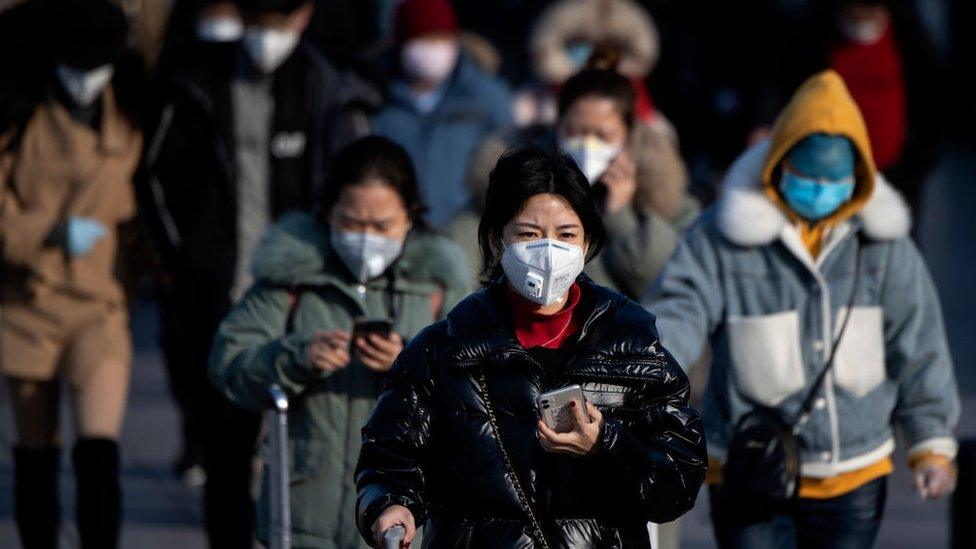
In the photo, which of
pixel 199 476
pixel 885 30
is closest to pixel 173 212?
pixel 199 476

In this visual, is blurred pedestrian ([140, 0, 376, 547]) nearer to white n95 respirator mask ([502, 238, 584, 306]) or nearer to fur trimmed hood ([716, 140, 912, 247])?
fur trimmed hood ([716, 140, 912, 247])

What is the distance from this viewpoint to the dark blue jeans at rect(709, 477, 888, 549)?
5.25 metres

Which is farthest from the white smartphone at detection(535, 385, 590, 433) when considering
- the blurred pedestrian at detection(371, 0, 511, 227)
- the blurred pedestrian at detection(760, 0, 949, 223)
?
the blurred pedestrian at detection(760, 0, 949, 223)

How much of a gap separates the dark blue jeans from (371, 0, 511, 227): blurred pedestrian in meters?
3.56

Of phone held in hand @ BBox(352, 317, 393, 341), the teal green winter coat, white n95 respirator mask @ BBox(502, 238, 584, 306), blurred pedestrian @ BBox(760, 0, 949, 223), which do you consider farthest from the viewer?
blurred pedestrian @ BBox(760, 0, 949, 223)

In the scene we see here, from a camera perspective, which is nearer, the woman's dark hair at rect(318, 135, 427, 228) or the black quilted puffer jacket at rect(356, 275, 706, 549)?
the black quilted puffer jacket at rect(356, 275, 706, 549)

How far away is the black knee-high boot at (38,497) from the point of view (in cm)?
668

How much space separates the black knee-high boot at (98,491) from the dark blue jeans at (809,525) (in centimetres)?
219

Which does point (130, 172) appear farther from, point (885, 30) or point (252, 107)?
point (885, 30)

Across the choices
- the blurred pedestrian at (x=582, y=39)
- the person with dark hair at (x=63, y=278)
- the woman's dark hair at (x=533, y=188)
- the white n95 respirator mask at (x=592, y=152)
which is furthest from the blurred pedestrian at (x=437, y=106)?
the woman's dark hair at (x=533, y=188)

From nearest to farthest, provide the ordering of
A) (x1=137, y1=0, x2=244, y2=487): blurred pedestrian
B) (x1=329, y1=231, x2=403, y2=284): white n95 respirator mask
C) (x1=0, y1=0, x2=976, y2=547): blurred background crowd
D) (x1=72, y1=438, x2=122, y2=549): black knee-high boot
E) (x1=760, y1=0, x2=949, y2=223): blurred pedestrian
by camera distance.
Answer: (x1=329, y1=231, x2=403, y2=284): white n95 respirator mask < (x1=0, y1=0, x2=976, y2=547): blurred background crowd < (x1=72, y1=438, x2=122, y2=549): black knee-high boot < (x1=137, y1=0, x2=244, y2=487): blurred pedestrian < (x1=760, y1=0, x2=949, y2=223): blurred pedestrian

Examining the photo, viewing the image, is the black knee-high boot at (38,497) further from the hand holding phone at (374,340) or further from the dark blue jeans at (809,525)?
the dark blue jeans at (809,525)

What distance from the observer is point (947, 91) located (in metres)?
10.6

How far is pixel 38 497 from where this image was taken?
671 centimetres
